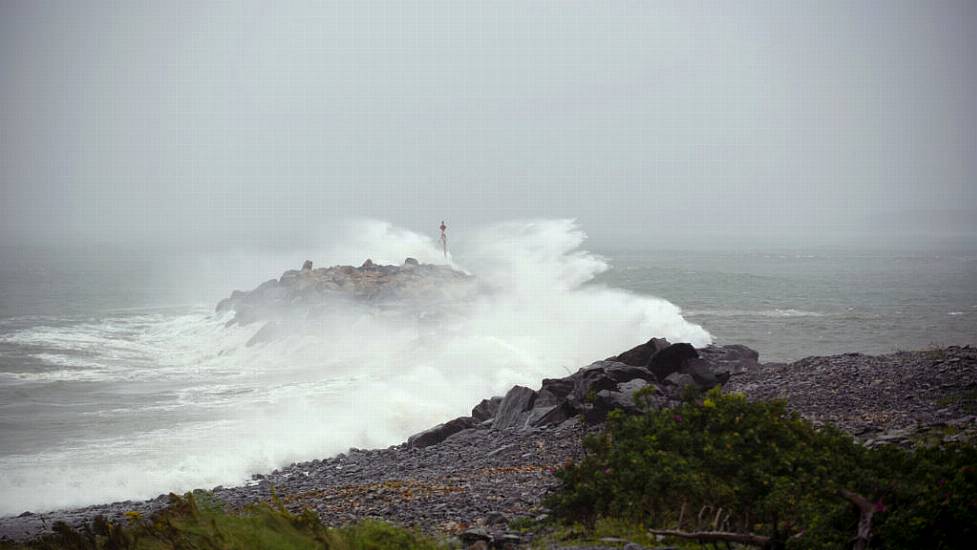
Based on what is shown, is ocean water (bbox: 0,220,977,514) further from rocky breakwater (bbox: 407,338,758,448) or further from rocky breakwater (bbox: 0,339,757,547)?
rocky breakwater (bbox: 407,338,758,448)

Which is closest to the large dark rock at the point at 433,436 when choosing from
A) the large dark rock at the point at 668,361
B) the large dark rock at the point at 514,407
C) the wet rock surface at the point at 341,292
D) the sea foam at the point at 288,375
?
the large dark rock at the point at 514,407

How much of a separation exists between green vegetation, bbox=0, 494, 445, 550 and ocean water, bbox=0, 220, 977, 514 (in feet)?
27.3

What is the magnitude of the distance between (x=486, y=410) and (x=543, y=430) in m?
4.11

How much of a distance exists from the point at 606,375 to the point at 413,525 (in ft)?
25.0

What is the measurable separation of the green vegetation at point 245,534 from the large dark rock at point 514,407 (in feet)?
27.8

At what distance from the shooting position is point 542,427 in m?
16.6

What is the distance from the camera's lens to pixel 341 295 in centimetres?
4294

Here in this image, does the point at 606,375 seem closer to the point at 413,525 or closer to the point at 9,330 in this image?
the point at 413,525

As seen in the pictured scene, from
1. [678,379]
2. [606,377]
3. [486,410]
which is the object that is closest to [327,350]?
[486,410]

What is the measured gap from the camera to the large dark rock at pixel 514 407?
1805 cm

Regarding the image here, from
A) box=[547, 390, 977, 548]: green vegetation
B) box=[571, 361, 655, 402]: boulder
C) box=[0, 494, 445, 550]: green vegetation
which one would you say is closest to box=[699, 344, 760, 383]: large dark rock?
box=[571, 361, 655, 402]: boulder

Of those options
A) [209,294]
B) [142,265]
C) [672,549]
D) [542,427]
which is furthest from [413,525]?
[142,265]

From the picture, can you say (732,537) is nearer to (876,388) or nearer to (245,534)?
(245,534)

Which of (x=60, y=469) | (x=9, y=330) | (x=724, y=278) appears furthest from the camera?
(x=724, y=278)
